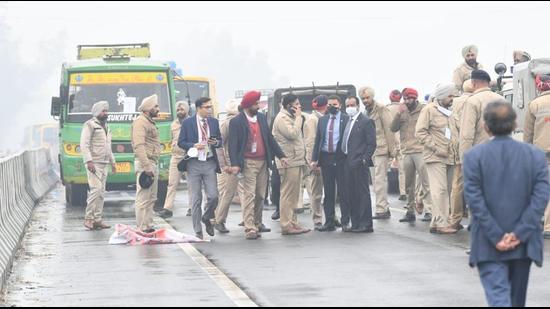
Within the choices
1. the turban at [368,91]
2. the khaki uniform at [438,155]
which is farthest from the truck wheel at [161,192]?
the khaki uniform at [438,155]

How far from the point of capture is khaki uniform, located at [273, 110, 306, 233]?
18.1m

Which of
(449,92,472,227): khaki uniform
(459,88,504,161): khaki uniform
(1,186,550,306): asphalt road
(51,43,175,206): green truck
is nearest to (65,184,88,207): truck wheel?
(51,43,175,206): green truck

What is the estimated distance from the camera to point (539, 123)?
650 inches

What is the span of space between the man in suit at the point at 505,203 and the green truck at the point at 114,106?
54.8 ft

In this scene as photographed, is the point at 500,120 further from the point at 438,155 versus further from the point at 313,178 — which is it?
the point at 313,178

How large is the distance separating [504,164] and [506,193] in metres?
0.19

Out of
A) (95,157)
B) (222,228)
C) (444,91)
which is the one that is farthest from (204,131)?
(444,91)

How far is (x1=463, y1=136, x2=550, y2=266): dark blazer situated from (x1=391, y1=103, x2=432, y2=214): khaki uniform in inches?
401

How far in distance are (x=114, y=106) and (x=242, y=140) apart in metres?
9.39

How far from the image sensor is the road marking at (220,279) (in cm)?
1152

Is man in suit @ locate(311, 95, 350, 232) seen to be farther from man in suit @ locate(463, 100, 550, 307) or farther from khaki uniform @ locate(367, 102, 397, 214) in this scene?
man in suit @ locate(463, 100, 550, 307)

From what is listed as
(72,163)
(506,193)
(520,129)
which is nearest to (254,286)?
(506,193)

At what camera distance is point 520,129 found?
19.2 meters

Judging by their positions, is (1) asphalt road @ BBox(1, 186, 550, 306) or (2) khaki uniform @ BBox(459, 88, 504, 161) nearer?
(1) asphalt road @ BBox(1, 186, 550, 306)
